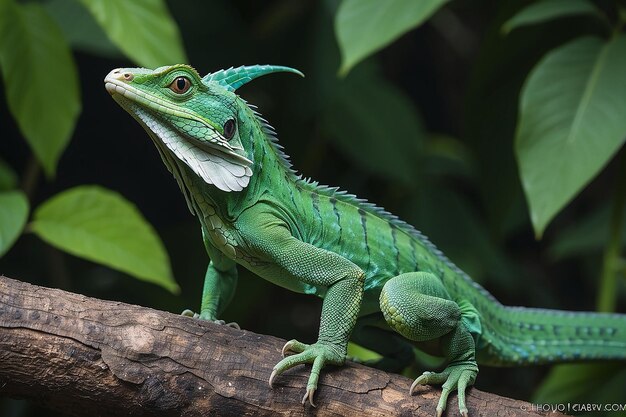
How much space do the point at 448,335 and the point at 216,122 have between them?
121cm

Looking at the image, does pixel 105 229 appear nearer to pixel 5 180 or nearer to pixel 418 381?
pixel 5 180

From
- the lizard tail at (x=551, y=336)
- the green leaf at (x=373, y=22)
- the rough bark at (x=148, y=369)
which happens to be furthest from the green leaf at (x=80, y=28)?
the lizard tail at (x=551, y=336)

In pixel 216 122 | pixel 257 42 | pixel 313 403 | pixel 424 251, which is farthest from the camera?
pixel 257 42

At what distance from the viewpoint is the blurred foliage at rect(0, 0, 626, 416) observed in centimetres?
385

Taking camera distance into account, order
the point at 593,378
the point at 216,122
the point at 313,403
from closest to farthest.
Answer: the point at 313,403 → the point at 216,122 → the point at 593,378

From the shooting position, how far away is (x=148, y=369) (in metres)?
2.47

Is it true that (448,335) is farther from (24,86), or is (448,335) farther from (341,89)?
(341,89)

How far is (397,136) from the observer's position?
18.9ft

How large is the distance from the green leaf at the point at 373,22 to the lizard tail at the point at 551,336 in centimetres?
147

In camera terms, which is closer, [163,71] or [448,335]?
[163,71]

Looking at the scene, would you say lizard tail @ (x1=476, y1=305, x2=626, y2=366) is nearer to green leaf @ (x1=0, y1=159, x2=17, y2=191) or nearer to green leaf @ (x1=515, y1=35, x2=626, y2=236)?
green leaf @ (x1=515, y1=35, x2=626, y2=236)

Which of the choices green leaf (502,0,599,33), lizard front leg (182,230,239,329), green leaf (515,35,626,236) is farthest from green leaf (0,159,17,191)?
green leaf (502,0,599,33)

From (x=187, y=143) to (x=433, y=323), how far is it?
112 cm

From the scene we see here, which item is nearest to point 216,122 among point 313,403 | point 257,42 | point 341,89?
point 313,403
